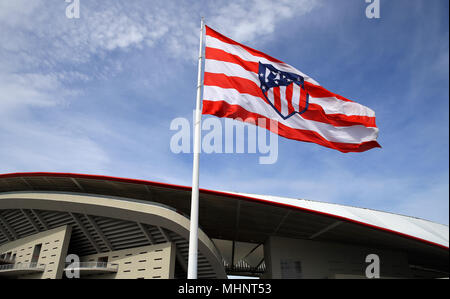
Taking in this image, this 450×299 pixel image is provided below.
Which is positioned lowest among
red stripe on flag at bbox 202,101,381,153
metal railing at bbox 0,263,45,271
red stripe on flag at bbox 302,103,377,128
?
metal railing at bbox 0,263,45,271

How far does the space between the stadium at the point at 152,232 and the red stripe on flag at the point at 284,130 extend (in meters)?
10.0

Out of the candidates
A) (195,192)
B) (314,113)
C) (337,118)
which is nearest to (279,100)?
(314,113)

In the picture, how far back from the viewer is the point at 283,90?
423 inches

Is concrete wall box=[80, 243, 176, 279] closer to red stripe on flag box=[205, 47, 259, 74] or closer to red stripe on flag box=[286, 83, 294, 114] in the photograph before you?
red stripe on flag box=[286, 83, 294, 114]

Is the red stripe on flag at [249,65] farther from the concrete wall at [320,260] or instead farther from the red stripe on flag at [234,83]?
the concrete wall at [320,260]

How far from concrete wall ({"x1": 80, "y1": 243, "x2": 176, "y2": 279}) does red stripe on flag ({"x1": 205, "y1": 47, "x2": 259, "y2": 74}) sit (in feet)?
45.1

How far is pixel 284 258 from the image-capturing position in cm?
2631

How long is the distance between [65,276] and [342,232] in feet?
75.5

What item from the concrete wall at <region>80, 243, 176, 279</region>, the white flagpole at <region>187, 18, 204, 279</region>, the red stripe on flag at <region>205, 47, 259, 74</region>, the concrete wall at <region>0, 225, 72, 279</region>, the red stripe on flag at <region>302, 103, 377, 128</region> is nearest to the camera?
the white flagpole at <region>187, 18, 204, 279</region>

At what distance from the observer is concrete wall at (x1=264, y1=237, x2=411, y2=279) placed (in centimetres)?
2598

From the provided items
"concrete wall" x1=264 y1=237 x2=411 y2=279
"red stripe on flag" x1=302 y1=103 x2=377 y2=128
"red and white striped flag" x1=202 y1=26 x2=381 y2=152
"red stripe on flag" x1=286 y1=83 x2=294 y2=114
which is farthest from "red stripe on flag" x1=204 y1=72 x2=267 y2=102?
"concrete wall" x1=264 y1=237 x2=411 y2=279

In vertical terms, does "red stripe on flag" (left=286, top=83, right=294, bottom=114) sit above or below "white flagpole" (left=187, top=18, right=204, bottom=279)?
above

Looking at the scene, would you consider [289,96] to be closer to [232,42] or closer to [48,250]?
[232,42]

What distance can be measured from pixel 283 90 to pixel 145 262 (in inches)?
607
